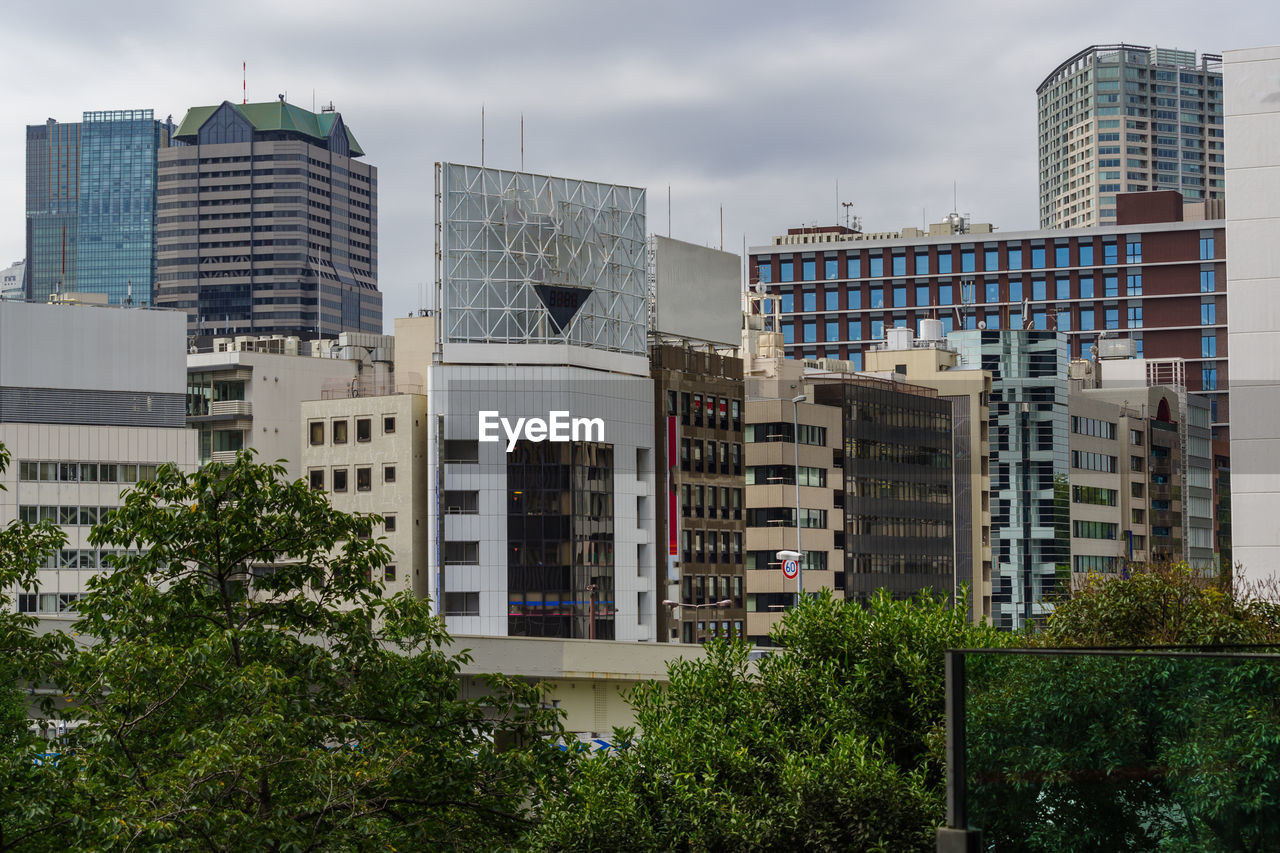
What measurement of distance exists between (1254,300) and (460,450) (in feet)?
282

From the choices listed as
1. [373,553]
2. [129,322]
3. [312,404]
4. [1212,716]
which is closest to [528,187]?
[312,404]

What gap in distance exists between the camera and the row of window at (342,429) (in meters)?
147

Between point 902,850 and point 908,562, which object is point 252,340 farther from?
point 902,850

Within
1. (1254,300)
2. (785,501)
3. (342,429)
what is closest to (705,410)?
(785,501)

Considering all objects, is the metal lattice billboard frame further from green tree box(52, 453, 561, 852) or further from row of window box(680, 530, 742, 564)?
green tree box(52, 453, 561, 852)

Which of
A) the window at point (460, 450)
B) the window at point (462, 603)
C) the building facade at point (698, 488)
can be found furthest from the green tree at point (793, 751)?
the building facade at point (698, 488)

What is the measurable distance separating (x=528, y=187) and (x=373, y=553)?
115 metres

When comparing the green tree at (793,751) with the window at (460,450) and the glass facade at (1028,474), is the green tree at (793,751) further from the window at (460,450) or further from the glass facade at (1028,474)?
the glass facade at (1028,474)

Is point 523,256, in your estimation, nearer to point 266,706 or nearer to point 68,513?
point 68,513

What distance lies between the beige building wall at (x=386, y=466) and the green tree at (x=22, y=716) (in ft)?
351

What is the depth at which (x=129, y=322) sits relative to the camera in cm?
Result: 15050

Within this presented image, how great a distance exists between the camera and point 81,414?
147 metres

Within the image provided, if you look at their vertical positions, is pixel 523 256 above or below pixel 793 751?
above

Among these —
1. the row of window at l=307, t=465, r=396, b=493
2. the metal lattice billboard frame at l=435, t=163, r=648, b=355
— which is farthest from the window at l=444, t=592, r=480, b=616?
the metal lattice billboard frame at l=435, t=163, r=648, b=355
